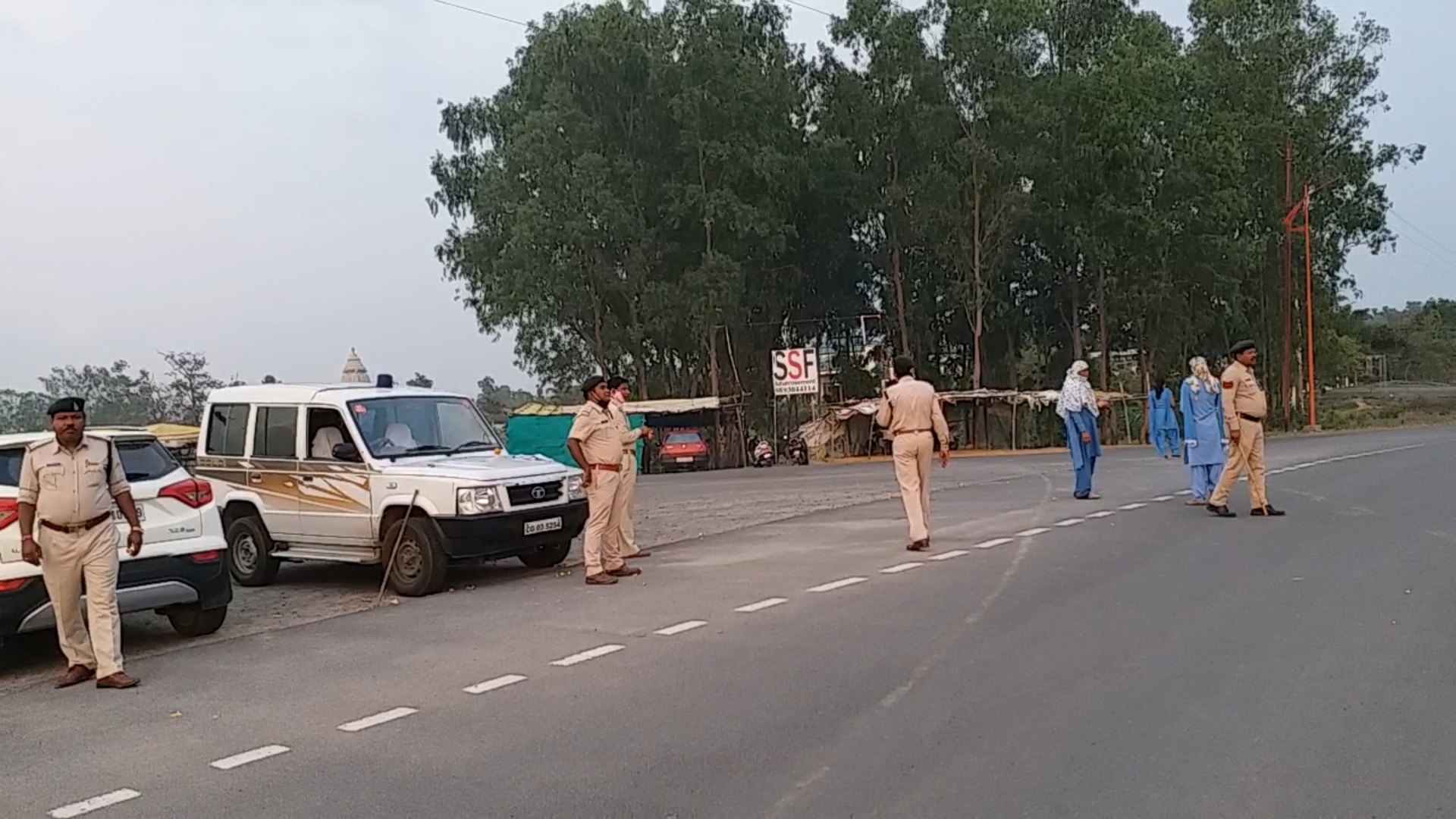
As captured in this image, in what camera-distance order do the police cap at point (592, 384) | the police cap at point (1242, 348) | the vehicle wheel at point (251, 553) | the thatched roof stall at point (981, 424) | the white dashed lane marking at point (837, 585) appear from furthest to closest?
the thatched roof stall at point (981, 424) < the police cap at point (1242, 348) < the vehicle wheel at point (251, 553) < the police cap at point (592, 384) < the white dashed lane marking at point (837, 585)

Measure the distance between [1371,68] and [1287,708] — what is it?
168ft

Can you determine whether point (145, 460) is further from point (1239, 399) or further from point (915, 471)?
point (1239, 399)

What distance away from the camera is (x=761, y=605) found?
32.7ft

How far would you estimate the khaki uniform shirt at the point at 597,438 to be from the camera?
1193cm

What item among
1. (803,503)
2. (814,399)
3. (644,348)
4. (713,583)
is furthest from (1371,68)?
(713,583)

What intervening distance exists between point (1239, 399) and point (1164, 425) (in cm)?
1522

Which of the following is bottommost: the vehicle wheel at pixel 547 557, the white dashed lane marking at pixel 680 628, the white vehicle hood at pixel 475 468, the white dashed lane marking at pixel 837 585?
the white dashed lane marking at pixel 680 628

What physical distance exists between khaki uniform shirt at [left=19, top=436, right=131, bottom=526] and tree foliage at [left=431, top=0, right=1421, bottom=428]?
35311mm

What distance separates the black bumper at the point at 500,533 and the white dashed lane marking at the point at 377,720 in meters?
4.37

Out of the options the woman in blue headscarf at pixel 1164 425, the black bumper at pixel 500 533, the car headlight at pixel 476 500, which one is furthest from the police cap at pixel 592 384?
the woman in blue headscarf at pixel 1164 425

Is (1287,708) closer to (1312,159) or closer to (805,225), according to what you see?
(805,225)

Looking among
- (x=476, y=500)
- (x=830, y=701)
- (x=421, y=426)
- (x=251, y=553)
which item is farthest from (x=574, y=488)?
(x=830, y=701)

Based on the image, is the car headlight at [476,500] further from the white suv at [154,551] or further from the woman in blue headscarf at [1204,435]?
the woman in blue headscarf at [1204,435]

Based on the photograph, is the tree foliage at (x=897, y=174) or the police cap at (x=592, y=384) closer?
the police cap at (x=592, y=384)
